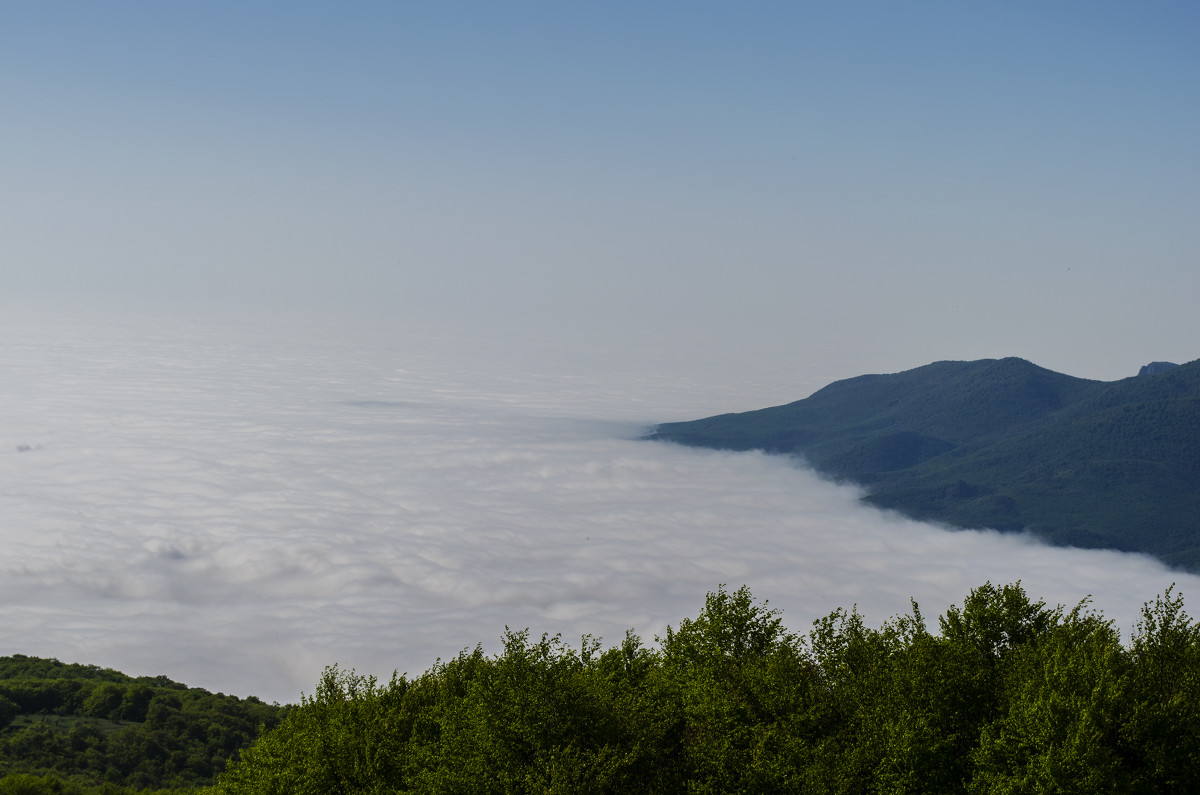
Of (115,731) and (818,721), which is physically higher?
(818,721)

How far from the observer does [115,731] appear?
10525 cm

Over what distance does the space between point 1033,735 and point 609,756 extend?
1691 centimetres

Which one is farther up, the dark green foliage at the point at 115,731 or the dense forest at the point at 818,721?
the dense forest at the point at 818,721

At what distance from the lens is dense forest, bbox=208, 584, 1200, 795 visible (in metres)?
38.5

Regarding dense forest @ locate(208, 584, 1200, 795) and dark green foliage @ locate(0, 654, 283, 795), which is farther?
dark green foliage @ locate(0, 654, 283, 795)

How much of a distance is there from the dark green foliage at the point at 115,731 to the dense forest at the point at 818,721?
46728mm

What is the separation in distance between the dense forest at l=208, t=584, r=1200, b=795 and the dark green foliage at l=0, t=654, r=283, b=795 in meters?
46.7

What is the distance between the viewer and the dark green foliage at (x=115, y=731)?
310 feet

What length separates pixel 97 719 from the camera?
11056 centimetres

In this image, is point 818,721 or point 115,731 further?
point 115,731

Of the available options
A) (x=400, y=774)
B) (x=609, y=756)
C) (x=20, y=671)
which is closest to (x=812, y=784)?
(x=609, y=756)

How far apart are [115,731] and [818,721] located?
89894 mm

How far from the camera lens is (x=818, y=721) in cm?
4391

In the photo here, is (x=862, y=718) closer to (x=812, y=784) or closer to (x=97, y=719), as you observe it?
(x=812, y=784)
